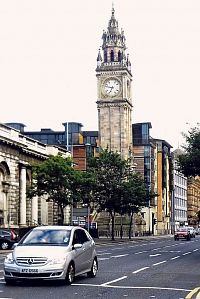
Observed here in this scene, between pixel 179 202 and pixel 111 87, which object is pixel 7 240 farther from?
pixel 179 202

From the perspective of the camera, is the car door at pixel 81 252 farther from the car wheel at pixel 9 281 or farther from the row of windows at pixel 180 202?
the row of windows at pixel 180 202

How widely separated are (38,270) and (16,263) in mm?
593

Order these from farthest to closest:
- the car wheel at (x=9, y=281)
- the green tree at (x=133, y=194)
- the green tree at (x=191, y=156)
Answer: the green tree at (x=133, y=194) → the green tree at (x=191, y=156) → the car wheel at (x=9, y=281)

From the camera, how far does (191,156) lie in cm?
3741

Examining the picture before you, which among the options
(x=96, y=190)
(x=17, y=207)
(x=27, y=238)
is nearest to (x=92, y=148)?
(x=96, y=190)

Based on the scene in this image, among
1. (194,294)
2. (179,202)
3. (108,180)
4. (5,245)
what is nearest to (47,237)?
(194,294)

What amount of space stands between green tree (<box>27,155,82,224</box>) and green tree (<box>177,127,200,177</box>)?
20.1 m

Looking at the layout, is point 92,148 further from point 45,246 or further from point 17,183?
point 45,246

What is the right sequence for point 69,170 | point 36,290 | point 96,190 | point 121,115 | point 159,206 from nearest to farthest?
1. point 36,290
2. point 69,170
3. point 96,190
4. point 121,115
5. point 159,206

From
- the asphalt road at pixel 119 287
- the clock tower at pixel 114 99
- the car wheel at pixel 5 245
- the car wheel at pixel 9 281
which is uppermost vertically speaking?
the clock tower at pixel 114 99

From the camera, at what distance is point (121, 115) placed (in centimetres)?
10600

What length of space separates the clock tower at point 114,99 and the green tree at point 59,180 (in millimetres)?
47048

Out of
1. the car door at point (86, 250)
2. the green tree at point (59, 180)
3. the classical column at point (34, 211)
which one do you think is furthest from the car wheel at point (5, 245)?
the car door at point (86, 250)

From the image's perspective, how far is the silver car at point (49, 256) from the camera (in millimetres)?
16547
